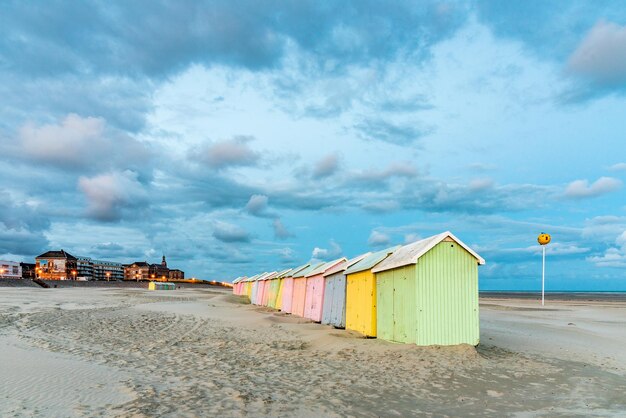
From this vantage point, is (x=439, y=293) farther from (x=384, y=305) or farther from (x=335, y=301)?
(x=335, y=301)

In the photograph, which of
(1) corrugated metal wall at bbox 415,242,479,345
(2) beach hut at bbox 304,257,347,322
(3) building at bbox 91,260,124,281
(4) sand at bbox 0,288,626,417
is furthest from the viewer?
(3) building at bbox 91,260,124,281

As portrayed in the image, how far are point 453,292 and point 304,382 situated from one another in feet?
18.4

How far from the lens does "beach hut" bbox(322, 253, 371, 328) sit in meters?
18.6

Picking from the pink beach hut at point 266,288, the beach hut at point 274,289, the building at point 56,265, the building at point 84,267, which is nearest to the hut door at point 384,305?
the beach hut at point 274,289

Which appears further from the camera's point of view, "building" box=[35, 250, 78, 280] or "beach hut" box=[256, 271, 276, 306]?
"building" box=[35, 250, 78, 280]

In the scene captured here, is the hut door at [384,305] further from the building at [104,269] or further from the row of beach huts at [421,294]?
the building at [104,269]

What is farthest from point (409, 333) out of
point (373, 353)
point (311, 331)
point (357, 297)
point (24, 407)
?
point (24, 407)

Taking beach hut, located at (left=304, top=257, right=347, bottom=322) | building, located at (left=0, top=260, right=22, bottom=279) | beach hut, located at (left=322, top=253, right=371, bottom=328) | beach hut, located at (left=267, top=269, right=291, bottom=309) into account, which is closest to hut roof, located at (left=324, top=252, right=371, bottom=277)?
beach hut, located at (left=322, top=253, right=371, bottom=328)

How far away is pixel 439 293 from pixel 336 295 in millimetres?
7503

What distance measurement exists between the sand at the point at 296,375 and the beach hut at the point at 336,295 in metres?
2.14

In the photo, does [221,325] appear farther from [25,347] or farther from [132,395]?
[132,395]

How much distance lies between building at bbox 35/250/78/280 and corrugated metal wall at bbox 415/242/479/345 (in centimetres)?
14258

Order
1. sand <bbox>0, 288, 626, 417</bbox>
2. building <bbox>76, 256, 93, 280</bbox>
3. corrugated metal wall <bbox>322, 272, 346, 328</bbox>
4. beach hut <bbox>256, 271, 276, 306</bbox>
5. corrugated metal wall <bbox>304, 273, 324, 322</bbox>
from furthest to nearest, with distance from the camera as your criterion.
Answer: building <bbox>76, 256, 93, 280</bbox> < beach hut <bbox>256, 271, 276, 306</bbox> < corrugated metal wall <bbox>304, 273, 324, 322</bbox> < corrugated metal wall <bbox>322, 272, 346, 328</bbox> < sand <bbox>0, 288, 626, 417</bbox>

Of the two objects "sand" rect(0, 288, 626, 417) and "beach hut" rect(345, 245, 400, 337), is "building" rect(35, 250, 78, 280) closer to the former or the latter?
"sand" rect(0, 288, 626, 417)
